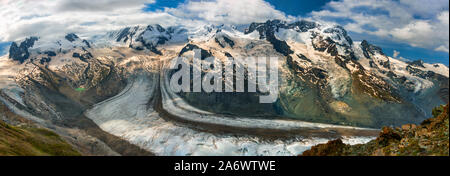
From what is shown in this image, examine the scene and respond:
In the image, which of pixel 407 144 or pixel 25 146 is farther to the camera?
pixel 25 146

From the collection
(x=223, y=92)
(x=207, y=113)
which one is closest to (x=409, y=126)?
(x=207, y=113)

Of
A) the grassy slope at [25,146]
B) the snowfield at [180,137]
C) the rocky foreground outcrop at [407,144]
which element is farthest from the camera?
the snowfield at [180,137]

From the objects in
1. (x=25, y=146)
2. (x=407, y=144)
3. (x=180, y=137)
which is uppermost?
(x=407, y=144)

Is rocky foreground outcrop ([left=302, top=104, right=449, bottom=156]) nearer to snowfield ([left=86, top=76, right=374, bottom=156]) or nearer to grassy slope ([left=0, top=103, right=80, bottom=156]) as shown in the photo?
Result: snowfield ([left=86, top=76, right=374, bottom=156])

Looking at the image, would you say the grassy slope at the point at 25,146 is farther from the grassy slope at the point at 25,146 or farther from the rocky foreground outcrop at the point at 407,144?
the rocky foreground outcrop at the point at 407,144

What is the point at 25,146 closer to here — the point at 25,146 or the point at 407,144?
the point at 25,146

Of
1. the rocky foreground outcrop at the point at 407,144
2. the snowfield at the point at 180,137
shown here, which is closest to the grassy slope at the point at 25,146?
the snowfield at the point at 180,137

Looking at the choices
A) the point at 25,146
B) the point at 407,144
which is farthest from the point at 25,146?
the point at 407,144
